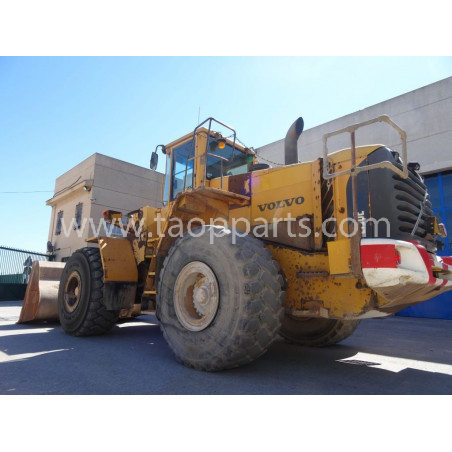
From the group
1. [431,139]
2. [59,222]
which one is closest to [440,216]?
[431,139]

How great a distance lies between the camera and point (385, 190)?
10.8ft

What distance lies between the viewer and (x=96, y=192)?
18859mm

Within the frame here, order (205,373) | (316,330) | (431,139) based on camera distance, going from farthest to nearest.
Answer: (431,139), (316,330), (205,373)

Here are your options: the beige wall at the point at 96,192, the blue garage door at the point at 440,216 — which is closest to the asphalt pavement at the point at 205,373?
the blue garage door at the point at 440,216

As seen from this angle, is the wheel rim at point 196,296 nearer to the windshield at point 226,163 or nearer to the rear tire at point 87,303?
the windshield at point 226,163

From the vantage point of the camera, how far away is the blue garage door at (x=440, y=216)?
35.1 ft

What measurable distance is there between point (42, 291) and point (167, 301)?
14.8 ft

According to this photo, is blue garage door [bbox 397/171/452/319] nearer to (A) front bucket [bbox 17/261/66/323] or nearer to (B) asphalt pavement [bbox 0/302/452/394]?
(B) asphalt pavement [bbox 0/302/452/394]

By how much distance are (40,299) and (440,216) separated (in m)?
12.3

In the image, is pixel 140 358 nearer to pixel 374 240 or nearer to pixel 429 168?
pixel 374 240

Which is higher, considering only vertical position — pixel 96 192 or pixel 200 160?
pixel 96 192

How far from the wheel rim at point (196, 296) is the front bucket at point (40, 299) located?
4.58m

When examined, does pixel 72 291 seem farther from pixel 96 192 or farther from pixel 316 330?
pixel 96 192

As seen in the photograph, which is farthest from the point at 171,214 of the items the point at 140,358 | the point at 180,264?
the point at 140,358
